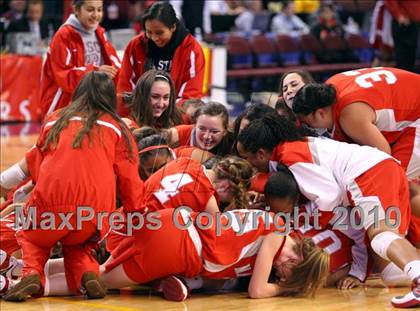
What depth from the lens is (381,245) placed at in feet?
19.4

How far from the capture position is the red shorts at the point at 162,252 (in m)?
5.86

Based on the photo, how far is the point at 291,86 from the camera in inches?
281

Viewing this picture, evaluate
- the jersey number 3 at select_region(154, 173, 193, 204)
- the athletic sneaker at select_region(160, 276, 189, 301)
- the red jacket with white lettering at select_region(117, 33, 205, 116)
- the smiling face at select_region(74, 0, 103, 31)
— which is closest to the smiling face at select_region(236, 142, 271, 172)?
the jersey number 3 at select_region(154, 173, 193, 204)

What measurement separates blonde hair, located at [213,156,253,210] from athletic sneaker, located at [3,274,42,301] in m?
1.23

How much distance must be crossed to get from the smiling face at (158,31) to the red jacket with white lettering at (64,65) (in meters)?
0.75

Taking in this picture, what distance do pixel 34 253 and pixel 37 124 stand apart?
7.90 meters

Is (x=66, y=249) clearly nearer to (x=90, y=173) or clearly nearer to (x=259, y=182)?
(x=90, y=173)

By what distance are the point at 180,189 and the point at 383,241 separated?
1.16 metres

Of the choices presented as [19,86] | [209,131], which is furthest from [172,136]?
[19,86]

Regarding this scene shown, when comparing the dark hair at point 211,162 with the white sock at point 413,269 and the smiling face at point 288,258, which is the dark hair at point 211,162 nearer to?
the smiling face at point 288,258

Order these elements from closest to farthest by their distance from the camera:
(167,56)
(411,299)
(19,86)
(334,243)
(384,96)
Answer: (411,299) < (334,243) < (384,96) < (167,56) < (19,86)

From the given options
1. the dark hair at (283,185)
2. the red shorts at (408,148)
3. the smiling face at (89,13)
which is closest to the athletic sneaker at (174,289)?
the dark hair at (283,185)

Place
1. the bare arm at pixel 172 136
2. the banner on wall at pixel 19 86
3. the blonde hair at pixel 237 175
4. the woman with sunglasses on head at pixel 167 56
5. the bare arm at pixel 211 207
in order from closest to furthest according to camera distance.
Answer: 1. the bare arm at pixel 211 207
2. the blonde hair at pixel 237 175
3. the bare arm at pixel 172 136
4. the woman with sunglasses on head at pixel 167 56
5. the banner on wall at pixel 19 86

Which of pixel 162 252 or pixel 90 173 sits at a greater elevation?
pixel 90 173
